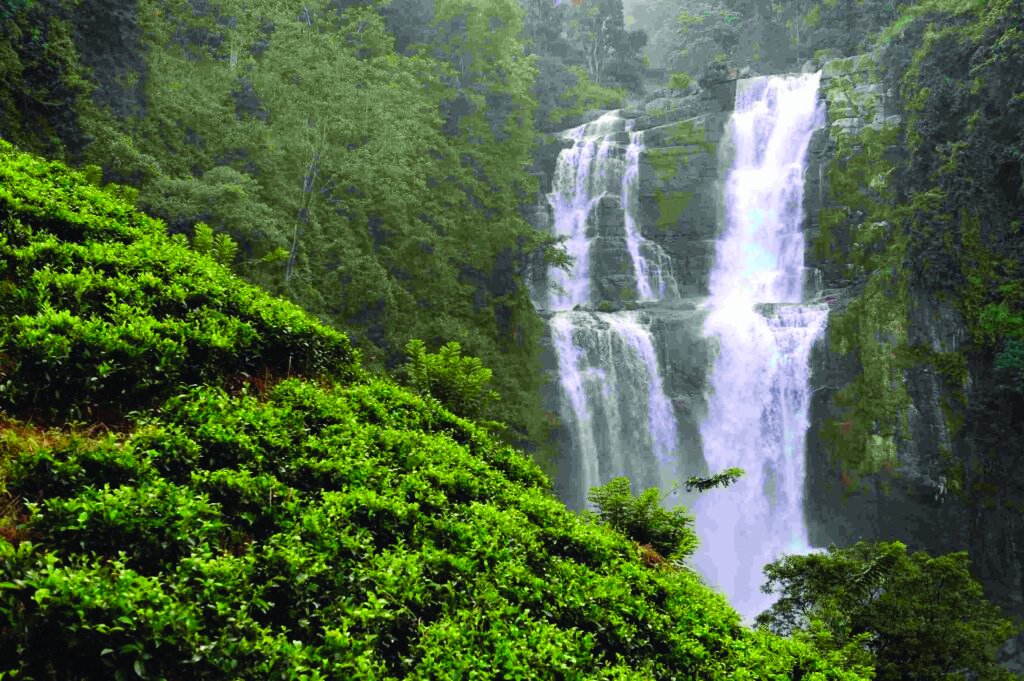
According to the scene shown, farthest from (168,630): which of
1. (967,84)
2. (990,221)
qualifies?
(967,84)

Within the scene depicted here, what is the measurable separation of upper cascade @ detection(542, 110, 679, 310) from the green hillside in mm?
23773

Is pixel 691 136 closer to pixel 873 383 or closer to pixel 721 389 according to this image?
pixel 721 389

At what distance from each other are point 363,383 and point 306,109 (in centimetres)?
1552

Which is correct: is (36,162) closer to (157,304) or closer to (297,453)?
(157,304)

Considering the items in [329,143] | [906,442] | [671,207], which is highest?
[671,207]

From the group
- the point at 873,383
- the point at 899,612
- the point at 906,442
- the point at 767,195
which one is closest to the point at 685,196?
the point at 767,195

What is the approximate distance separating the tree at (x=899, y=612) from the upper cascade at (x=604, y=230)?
57.3 feet

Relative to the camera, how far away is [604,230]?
30.8 metres

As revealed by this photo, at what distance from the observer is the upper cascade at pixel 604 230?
99.1 feet

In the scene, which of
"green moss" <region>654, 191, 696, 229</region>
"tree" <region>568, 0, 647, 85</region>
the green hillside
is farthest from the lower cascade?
"tree" <region>568, 0, 647, 85</region>

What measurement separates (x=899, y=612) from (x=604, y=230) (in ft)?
70.3

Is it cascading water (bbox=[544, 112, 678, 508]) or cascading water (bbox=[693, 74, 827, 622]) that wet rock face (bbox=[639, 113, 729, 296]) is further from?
cascading water (bbox=[544, 112, 678, 508])

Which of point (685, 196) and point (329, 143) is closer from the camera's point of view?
point (329, 143)

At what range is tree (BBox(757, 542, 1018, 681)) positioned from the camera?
39.4 ft
